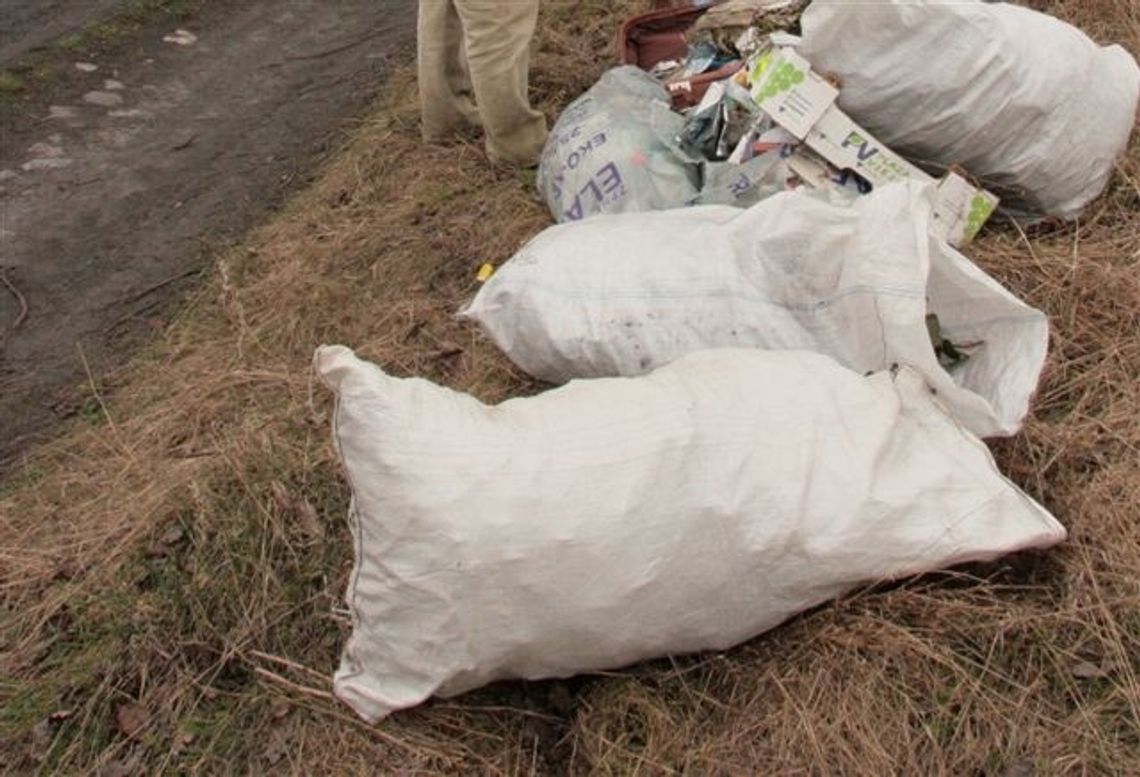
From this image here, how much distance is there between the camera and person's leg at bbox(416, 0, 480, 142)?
3.20 metres

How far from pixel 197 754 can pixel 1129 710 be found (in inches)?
55.2

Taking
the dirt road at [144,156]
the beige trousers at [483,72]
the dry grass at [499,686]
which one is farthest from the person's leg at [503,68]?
the dirt road at [144,156]

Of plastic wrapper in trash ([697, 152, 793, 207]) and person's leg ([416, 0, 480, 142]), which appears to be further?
person's leg ([416, 0, 480, 142])

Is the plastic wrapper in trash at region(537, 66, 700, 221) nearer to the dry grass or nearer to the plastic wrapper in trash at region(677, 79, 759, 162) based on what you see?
the plastic wrapper in trash at region(677, 79, 759, 162)

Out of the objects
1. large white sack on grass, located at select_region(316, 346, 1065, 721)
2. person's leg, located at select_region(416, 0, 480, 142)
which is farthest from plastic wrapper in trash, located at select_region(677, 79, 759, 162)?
large white sack on grass, located at select_region(316, 346, 1065, 721)

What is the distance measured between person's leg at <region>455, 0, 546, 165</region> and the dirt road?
2.87 ft

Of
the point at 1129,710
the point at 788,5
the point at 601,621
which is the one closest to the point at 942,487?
the point at 1129,710

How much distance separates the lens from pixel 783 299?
1.98 meters

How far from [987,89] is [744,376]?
1.08 meters

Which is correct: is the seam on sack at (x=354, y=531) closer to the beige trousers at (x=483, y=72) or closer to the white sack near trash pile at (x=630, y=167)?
the white sack near trash pile at (x=630, y=167)

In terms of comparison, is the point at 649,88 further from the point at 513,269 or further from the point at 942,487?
the point at 942,487

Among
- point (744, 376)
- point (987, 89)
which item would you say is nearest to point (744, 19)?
point (987, 89)

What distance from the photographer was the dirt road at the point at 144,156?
298 cm

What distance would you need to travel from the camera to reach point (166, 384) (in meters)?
2.62
